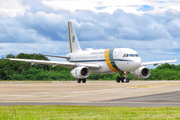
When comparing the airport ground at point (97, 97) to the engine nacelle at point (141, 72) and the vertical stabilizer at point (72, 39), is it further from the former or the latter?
the vertical stabilizer at point (72, 39)

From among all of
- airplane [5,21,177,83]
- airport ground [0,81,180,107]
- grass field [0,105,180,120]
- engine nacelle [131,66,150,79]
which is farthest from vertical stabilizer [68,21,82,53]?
grass field [0,105,180,120]

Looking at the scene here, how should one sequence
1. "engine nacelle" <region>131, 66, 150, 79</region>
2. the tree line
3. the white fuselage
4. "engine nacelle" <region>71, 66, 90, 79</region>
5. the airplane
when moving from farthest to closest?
the tree line, "engine nacelle" <region>131, 66, 150, 79</region>, "engine nacelle" <region>71, 66, 90, 79</region>, the airplane, the white fuselage

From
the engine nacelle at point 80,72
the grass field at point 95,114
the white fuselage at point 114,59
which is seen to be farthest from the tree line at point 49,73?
the grass field at point 95,114

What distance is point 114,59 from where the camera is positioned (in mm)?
47906

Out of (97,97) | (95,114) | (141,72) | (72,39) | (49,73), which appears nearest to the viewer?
(95,114)

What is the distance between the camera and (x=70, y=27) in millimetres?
62375

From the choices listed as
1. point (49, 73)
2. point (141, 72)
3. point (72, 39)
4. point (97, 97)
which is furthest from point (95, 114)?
point (49, 73)

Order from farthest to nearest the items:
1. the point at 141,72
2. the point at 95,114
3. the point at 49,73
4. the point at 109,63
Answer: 1. the point at 49,73
2. the point at 141,72
3. the point at 109,63
4. the point at 95,114

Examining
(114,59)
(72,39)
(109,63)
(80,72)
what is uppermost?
(72,39)

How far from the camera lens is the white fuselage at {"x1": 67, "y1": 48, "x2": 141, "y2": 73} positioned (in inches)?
1812

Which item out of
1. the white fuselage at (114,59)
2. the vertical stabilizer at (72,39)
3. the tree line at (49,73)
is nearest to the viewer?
the white fuselage at (114,59)

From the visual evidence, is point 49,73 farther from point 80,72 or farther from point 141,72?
point 141,72

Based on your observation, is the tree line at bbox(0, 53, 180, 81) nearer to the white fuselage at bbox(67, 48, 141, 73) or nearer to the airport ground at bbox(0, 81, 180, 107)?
the white fuselage at bbox(67, 48, 141, 73)

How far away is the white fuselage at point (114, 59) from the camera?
4603 centimetres
